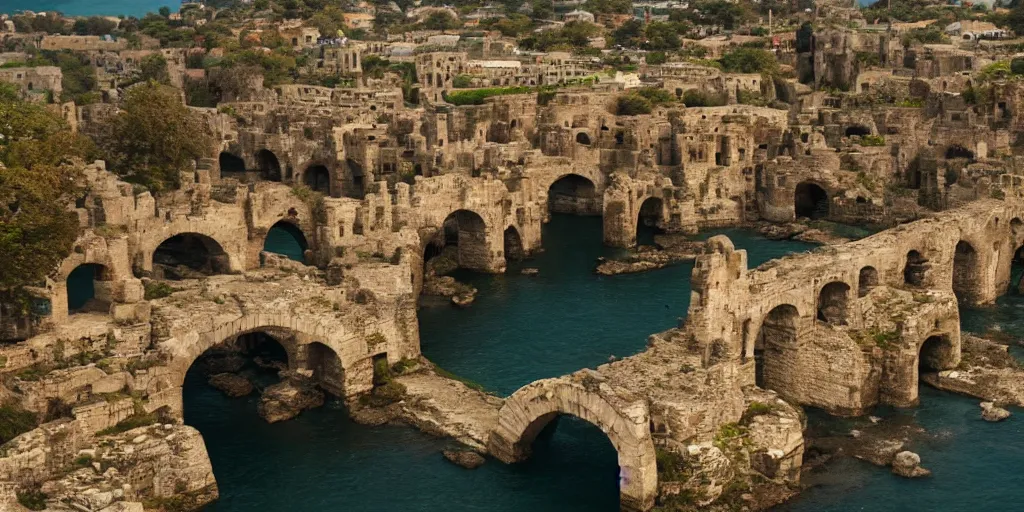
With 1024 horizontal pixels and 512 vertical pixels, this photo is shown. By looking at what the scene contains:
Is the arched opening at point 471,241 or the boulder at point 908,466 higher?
the arched opening at point 471,241

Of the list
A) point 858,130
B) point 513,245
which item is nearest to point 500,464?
point 513,245

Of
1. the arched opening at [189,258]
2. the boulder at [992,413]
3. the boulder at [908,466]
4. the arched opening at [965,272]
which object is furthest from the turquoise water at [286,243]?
the boulder at [992,413]

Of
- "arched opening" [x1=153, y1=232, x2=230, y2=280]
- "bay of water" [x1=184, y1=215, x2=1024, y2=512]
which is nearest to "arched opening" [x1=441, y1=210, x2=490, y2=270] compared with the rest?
"bay of water" [x1=184, y1=215, x2=1024, y2=512]

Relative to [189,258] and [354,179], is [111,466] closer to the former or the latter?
[189,258]

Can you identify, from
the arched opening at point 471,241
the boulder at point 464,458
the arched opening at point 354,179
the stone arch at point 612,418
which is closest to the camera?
the stone arch at point 612,418

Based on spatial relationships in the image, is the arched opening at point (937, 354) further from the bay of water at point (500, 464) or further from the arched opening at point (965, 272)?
the arched opening at point (965, 272)

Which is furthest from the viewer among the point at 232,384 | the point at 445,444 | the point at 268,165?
the point at 268,165
